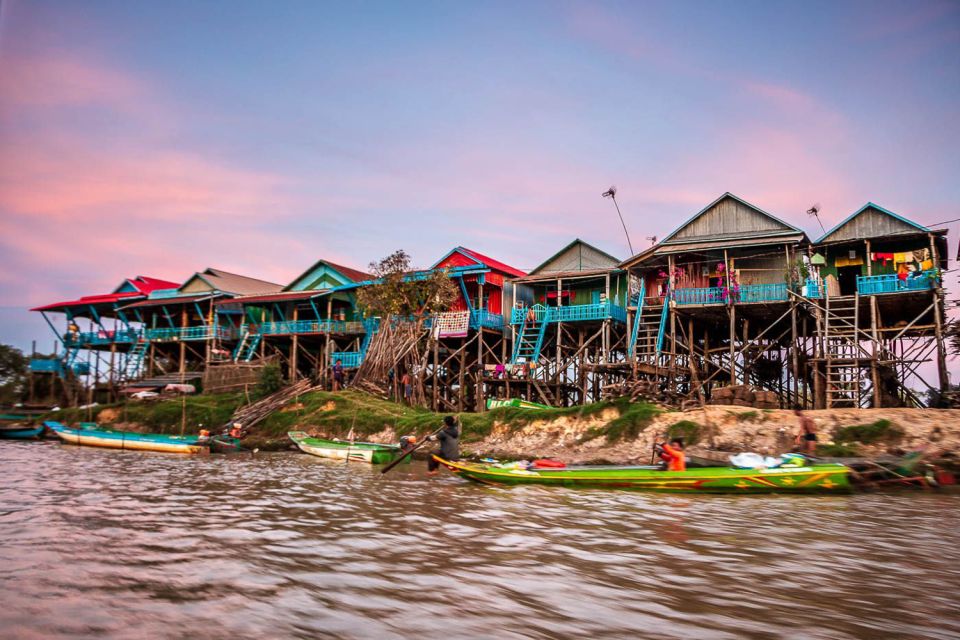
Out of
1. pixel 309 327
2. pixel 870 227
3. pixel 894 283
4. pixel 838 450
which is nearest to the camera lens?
pixel 838 450

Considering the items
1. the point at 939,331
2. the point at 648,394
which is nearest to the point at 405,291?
the point at 648,394

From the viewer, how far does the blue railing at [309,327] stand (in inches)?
1495

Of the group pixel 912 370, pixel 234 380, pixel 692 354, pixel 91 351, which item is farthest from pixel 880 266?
pixel 91 351

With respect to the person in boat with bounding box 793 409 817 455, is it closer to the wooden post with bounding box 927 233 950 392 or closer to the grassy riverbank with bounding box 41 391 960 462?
the grassy riverbank with bounding box 41 391 960 462

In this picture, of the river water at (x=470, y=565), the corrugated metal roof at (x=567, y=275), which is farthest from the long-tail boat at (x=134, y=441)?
the corrugated metal roof at (x=567, y=275)

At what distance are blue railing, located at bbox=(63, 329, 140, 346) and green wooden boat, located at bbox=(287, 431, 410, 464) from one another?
2785 cm

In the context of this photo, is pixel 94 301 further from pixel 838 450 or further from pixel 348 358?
pixel 838 450

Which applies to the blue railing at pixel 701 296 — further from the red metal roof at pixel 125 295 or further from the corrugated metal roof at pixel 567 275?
the red metal roof at pixel 125 295

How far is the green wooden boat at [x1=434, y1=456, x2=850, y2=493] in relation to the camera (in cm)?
1327

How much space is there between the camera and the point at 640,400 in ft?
75.1

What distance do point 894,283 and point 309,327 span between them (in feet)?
95.9

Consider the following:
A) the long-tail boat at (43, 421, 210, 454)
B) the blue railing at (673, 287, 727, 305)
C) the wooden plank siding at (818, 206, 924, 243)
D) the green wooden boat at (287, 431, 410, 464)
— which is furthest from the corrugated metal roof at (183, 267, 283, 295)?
the wooden plank siding at (818, 206, 924, 243)

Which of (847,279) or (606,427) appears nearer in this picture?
(606,427)

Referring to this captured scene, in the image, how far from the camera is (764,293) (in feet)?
87.1
